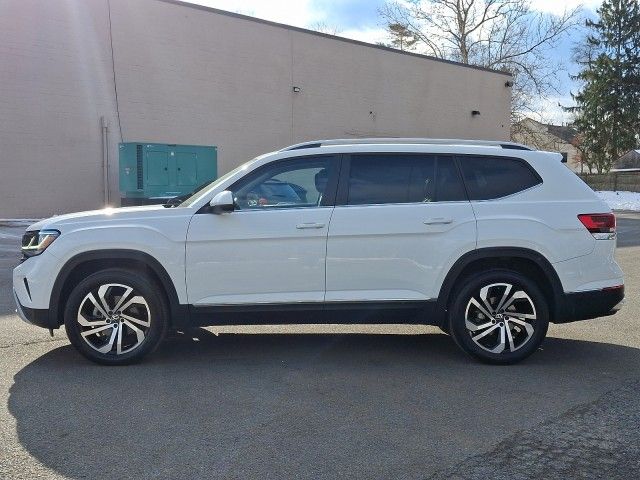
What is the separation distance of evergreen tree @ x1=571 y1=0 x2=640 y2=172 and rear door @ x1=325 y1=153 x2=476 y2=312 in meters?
48.8

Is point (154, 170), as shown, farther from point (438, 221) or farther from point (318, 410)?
point (318, 410)

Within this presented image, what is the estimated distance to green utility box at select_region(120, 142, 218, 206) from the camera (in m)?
18.3

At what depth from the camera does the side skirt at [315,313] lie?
16.7ft

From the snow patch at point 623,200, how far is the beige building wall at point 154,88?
1588 cm

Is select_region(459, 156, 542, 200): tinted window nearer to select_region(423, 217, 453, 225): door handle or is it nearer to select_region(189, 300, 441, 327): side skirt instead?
select_region(423, 217, 453, 225): door handle

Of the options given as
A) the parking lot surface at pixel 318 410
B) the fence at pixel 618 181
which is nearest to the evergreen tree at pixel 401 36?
the fence at pixel 618 181

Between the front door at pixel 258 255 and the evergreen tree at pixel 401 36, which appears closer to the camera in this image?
the front door at pixel 258 255

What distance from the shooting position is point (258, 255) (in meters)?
5.03

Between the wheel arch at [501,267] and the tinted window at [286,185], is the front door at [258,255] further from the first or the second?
the wheel arch at [501,267]

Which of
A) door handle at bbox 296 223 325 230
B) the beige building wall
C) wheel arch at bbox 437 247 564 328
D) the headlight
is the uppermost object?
the beige building wall

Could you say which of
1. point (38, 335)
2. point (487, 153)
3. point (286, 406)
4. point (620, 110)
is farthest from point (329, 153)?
point (620, 110)

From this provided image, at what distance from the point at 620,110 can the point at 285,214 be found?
50186mm

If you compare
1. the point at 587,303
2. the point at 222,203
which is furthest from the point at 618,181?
the point at 222,203

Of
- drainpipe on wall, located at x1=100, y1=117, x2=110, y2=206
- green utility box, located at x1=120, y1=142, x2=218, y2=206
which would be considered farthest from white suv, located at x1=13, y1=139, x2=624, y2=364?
drainpipe on wall, located at x1=100, y1=117, x2=110, y2=206
